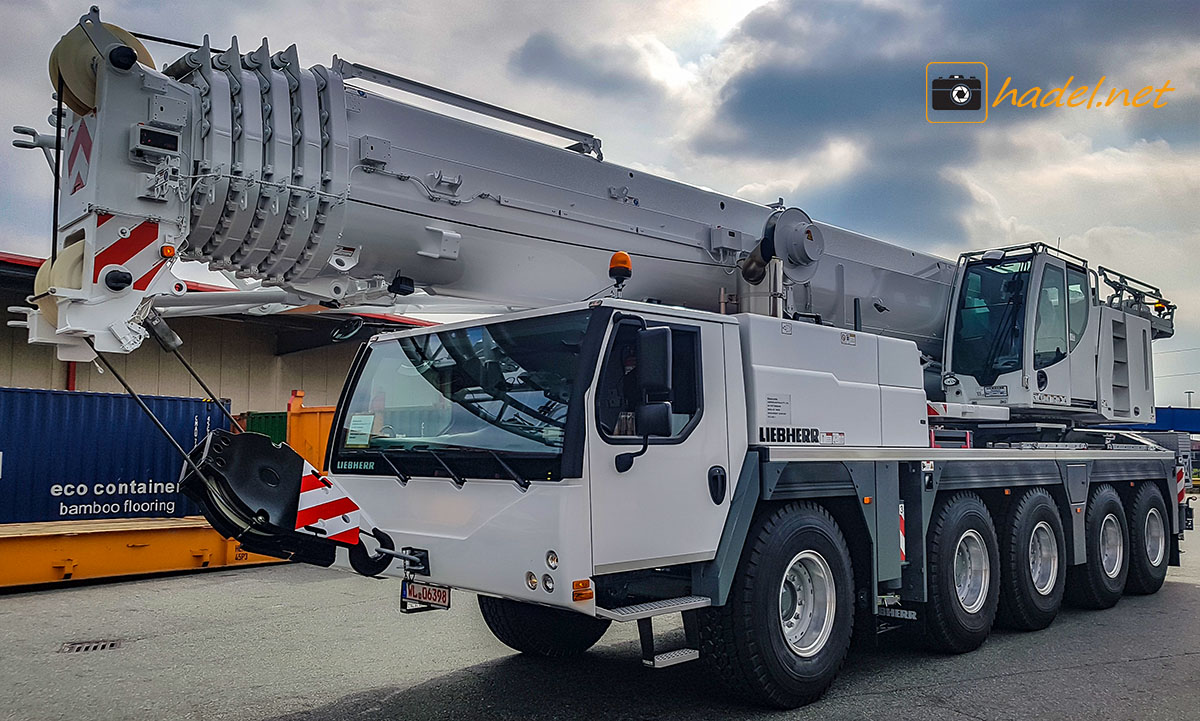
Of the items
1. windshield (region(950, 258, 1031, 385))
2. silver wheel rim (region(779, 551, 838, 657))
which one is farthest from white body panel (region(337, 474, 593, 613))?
windshield (region(950, 258, 1031, 385))

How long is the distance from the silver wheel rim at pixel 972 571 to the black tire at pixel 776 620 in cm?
182

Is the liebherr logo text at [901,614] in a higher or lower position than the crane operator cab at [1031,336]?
lower

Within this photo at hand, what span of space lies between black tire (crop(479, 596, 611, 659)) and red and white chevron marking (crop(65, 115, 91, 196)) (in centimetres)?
357

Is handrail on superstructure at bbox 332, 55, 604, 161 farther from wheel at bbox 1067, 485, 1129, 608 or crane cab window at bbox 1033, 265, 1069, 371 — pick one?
wheel at bbox 1067, 485, 1129, 608

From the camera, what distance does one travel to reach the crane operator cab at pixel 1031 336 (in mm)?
8523

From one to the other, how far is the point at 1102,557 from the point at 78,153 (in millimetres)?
9028

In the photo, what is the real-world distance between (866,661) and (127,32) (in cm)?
591

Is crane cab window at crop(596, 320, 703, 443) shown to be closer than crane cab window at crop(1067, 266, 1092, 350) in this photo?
Yes

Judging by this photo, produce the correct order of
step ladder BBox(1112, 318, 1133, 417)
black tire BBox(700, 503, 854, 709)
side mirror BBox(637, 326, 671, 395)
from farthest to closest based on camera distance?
step ladder BBox(1112, 318, 1133, 417), black tire BBox(700, 503, 854, 709), side mirror BBox(637, 326, 671, 395)

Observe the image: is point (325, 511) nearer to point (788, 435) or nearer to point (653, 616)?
point (653, 616)

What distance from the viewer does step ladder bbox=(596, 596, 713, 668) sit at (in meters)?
4.61

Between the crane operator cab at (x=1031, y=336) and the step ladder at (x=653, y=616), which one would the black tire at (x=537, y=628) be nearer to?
the step ladder at (x=653, y=616)

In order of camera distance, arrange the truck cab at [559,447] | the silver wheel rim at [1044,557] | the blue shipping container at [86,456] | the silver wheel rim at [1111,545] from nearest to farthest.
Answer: the truck cab at [559,447] → the silver wheel rim at [1044,557] → the silver wheel rim at [1111,545] → the blue shipping container at [86,456]

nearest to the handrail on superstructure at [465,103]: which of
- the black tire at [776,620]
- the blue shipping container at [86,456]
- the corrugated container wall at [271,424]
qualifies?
the black tire at [776,620]
